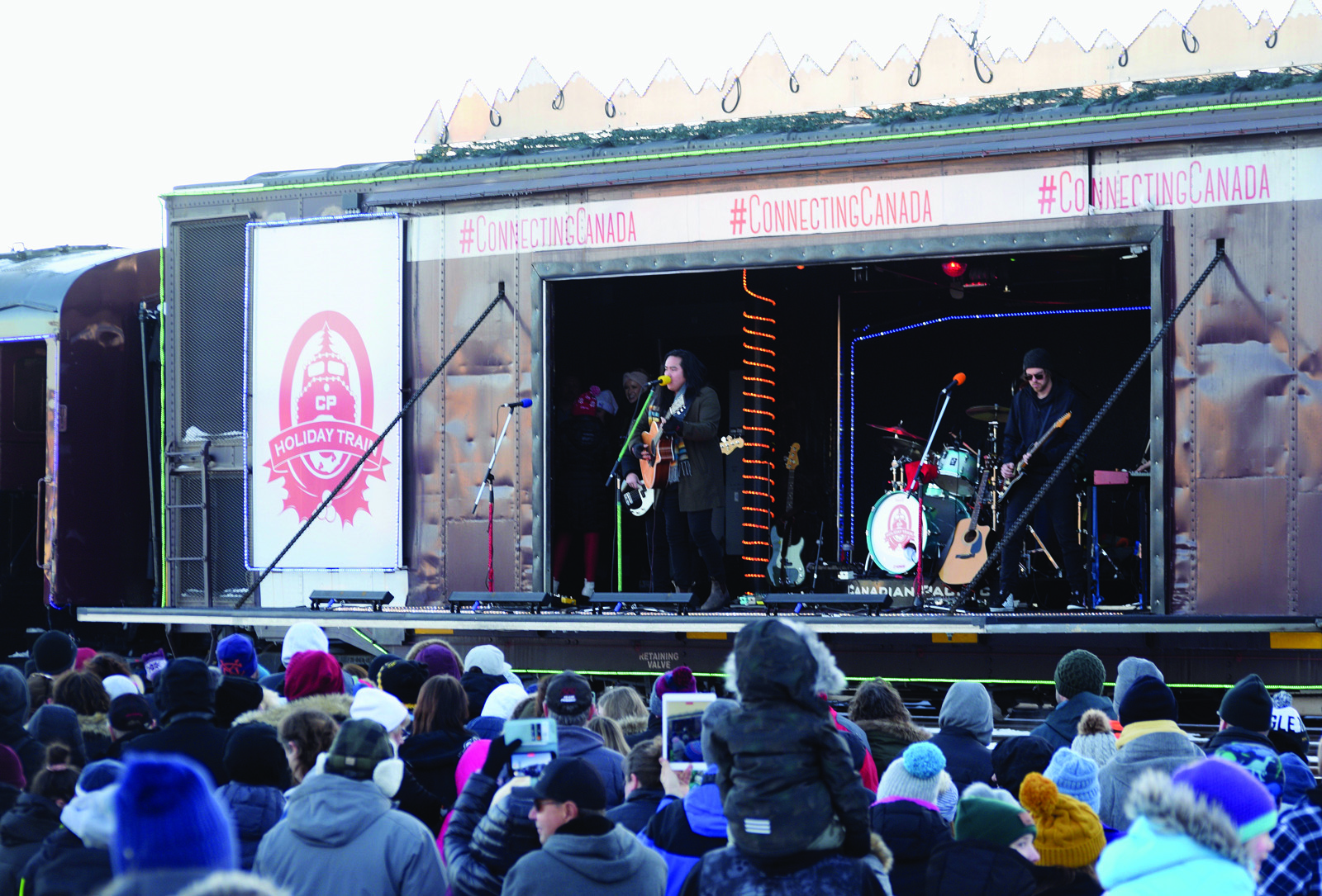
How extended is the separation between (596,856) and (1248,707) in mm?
2213

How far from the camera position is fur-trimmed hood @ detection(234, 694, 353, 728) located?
4602 mm

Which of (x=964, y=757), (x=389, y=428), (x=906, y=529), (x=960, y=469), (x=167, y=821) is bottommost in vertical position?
(x=964, y=757)

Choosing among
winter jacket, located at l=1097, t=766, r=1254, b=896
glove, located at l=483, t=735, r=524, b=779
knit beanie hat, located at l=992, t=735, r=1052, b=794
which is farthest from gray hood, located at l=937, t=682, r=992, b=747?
winter jacket, located at l=1097, t=766, r=1254, b=896

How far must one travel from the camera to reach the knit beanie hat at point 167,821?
5.52ft

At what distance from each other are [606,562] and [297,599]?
2709 millimetres

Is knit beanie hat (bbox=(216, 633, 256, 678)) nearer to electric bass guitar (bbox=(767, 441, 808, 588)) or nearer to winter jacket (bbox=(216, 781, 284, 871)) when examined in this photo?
winter jacket (bbox=(216, 781, 284, 871))

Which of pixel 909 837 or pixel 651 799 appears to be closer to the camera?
pixel 909 837

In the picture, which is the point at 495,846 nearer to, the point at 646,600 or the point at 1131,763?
the point at 1131,763

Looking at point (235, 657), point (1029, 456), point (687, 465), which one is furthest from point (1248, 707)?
point (687, 465)

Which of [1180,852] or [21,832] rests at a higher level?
[1180,852]

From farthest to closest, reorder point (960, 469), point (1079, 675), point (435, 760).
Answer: point (960, 469), point (1079, 675), point (435, 760)

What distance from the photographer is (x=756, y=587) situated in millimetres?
11500

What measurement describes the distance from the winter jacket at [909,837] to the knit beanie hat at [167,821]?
7.91 ft

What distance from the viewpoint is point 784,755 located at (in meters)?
3.13
